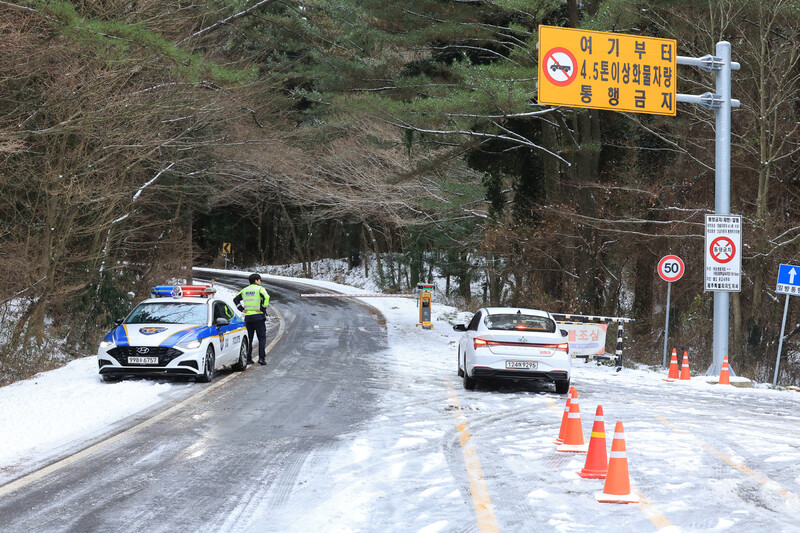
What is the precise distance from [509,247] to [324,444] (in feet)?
76.1

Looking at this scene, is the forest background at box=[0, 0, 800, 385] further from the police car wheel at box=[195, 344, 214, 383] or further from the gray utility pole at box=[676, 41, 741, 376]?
the police car wheel at box=[195, 344, 214, 383]

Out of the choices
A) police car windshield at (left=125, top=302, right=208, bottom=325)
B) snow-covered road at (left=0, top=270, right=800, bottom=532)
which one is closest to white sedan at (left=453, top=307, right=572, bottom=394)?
snow-covered road at (left=0, top=270, right=800, bottom=532)

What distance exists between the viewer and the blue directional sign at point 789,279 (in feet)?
61.3

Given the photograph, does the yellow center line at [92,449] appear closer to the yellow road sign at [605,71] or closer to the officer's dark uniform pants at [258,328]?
the officer's dark uniform pants at [258,328]

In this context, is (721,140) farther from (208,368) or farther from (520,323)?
(208,368)

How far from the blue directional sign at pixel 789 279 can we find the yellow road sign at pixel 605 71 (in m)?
4.93

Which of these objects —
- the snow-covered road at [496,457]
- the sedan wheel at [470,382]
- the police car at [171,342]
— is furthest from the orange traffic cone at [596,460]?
the police car at [171,342]

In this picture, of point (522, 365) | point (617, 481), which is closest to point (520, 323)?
point (522, 365)

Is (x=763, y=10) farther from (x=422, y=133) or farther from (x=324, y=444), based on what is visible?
(x=324, y=444)

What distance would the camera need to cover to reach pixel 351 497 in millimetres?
6793

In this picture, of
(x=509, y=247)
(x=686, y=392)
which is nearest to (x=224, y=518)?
(x=686, y=392)

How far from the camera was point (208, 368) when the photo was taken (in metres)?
14.9

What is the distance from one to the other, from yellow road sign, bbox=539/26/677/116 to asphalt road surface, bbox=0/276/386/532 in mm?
6714

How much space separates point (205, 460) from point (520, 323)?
7.46 meters
